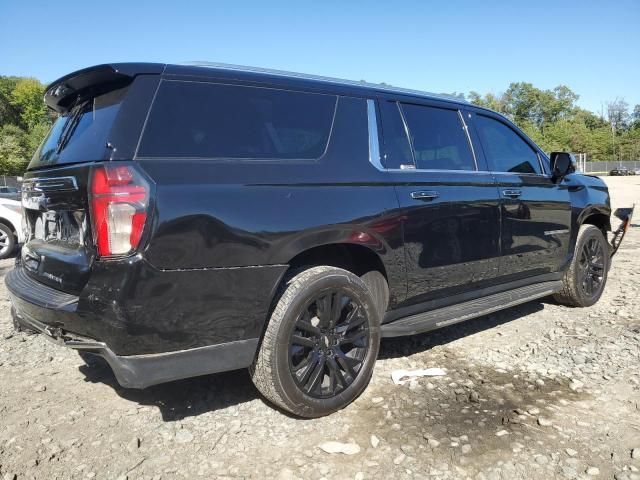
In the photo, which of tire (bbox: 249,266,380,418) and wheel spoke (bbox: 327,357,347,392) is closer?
tire (bbox: 249,266,380,418)

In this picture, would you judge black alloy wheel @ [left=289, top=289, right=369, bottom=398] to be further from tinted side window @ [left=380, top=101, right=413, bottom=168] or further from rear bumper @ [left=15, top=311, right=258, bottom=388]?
tinted side window @ [left=380, top=101, right=413, bottom=168]

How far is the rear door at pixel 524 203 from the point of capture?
4.09 meters

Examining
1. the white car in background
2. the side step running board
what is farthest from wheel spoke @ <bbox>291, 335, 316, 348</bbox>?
the white car in background

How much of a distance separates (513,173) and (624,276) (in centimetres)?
324

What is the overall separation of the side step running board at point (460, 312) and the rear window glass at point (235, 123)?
121 centimetres

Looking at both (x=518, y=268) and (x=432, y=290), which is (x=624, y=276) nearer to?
(x=518, y=268)

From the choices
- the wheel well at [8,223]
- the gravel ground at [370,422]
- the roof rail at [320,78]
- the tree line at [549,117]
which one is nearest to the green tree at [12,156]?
the tree line at [549,117]

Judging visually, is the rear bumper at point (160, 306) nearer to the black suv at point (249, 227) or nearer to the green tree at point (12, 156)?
the black suv at point (249, 227)

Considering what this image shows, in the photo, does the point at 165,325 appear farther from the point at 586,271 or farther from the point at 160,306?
the point at 586,271

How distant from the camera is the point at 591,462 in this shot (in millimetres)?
2418

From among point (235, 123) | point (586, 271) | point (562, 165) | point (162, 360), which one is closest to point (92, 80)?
point (235, 123)

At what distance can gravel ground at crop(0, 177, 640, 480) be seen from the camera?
242cm

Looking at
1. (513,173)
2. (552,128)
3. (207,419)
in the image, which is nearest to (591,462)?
(207,419)

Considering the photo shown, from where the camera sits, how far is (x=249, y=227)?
8.26ft
